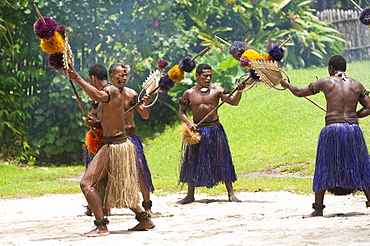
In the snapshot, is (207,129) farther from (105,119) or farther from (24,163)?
(24,163)

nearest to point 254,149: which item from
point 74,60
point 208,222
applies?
point 74,60

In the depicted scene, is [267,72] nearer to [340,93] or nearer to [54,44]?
[340,93]

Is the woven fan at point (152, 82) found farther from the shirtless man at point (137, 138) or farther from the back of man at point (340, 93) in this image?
the back of man at point (340, 93)

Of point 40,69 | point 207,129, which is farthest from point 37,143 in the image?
point 207,129

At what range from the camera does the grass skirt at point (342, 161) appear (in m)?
6.25

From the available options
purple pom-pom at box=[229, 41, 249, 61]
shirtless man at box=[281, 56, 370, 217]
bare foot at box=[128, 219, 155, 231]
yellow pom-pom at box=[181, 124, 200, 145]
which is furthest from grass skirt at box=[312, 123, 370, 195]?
yellow pom-pom at box=[181, 124, 200, 145]

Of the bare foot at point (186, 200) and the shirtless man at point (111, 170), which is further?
the bare foot at point (186, 200)

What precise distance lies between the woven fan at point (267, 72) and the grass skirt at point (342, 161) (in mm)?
635

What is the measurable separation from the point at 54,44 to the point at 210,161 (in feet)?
→ 10.4

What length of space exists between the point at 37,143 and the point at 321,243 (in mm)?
10290

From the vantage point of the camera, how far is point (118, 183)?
5.61 metres

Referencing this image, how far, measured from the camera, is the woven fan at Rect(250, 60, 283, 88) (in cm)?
642

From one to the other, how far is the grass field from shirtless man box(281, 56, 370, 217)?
230 cm

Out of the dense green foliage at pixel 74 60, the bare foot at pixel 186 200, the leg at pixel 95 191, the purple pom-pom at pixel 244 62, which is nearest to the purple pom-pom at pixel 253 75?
the purple pom-pom at pixel 244 62
